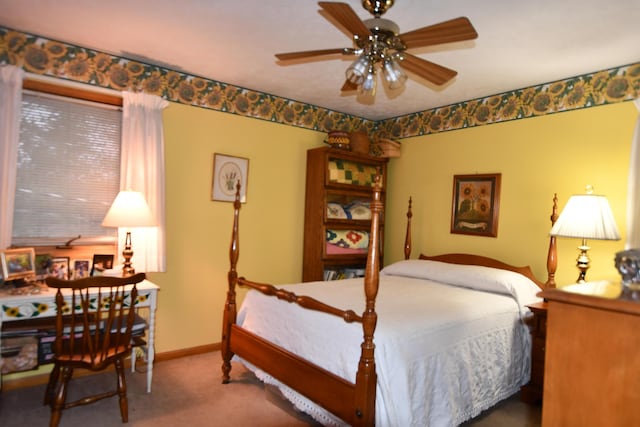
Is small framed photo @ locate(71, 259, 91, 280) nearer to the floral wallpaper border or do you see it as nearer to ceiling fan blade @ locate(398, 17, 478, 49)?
the floral wallpaper border

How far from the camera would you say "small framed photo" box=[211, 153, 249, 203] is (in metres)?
3.70

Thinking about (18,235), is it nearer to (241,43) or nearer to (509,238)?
(241,43)

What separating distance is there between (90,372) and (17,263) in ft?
3.47

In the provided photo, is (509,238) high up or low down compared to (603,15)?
down

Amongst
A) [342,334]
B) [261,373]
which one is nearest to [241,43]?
[342,334]

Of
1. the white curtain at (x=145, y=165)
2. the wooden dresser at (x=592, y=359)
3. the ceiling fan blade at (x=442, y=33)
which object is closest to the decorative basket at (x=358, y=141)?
the white curtain at (x=145, y=165)

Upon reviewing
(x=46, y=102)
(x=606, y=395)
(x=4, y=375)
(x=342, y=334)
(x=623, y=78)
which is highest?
(x=623, y=78)

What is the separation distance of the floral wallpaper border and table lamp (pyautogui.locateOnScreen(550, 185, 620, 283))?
2.97 ft

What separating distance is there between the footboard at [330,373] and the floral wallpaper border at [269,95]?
183 centimetres

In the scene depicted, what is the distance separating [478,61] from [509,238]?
161 centimetres

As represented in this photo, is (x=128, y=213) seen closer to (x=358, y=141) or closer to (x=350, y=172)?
(x=350, y=172)

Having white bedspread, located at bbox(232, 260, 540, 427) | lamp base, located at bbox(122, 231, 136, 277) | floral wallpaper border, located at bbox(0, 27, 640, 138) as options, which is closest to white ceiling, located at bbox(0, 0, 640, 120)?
floral wallpaper border, located at bbox(0, 27, 640, 138)

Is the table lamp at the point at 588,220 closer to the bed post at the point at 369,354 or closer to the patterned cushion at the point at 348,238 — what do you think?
the bed post at the point at 369,354

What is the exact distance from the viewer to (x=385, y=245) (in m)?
4.73
